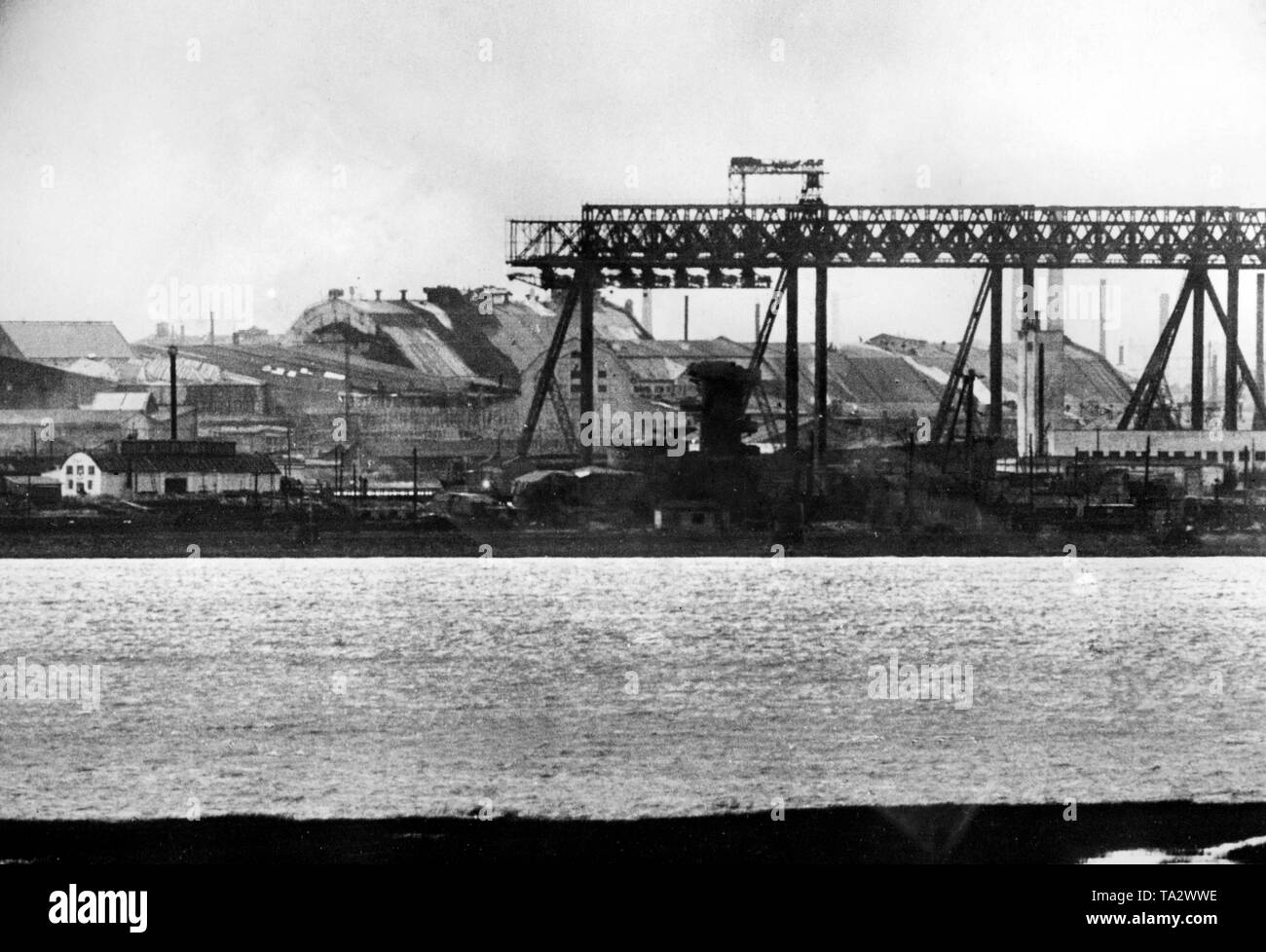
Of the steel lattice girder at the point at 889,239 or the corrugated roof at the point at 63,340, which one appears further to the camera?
the corrugated roof at the point at 63,340

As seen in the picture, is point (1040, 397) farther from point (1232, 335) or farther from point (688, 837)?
point (688, 837)

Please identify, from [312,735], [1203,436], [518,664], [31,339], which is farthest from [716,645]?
[31,339]

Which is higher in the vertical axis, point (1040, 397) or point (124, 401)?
point (124, 401)

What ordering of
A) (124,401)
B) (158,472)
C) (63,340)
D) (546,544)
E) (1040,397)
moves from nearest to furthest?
1. (546,544)
2. (158,472)
3. (1040,397)
4. (124,401)
5. (63,340)

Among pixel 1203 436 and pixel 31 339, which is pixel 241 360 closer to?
pixel 31 339

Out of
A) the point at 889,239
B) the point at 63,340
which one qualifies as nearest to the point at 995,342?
the point at 889,239

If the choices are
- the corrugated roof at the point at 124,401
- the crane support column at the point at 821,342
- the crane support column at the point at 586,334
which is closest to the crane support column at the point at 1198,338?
the crane support column at the point at 821,342

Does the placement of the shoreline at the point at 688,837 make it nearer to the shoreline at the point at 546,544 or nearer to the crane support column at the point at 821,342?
the crane support column at the point at 821,342

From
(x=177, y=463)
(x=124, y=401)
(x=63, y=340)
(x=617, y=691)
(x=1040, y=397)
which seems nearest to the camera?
(x=617, y=691)
